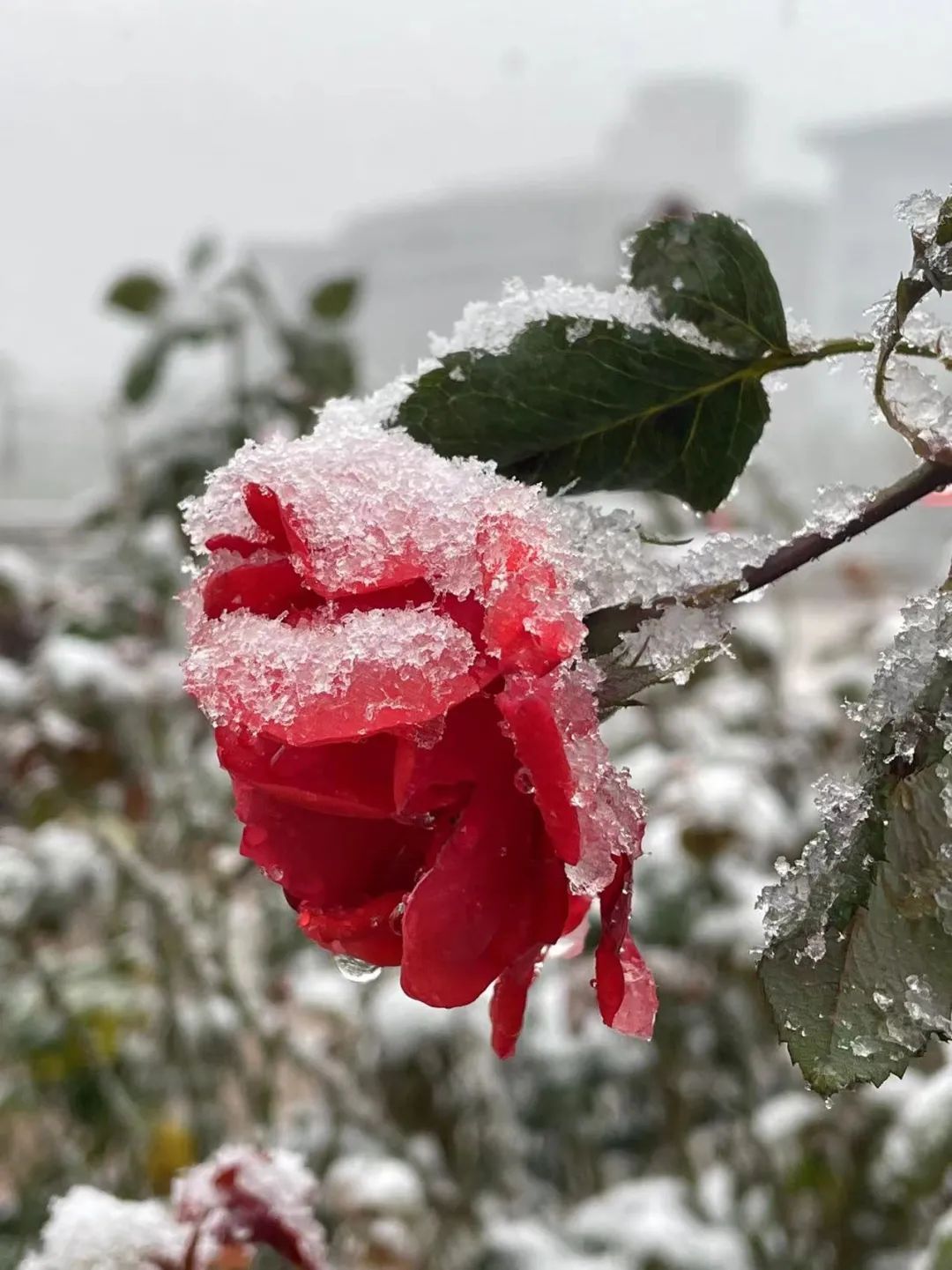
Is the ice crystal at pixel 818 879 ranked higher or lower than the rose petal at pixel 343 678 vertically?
lower

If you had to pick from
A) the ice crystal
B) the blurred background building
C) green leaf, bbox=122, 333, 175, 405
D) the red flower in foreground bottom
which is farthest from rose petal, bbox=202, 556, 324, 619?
the blurred background building

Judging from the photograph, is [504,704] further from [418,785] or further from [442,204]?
[442,204]

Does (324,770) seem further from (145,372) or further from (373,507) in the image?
(145,372)

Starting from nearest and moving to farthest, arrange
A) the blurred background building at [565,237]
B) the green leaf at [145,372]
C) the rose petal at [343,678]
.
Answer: the rose petal at [343,678], the green leaf at [145,372], the blurred background building at [565,237]

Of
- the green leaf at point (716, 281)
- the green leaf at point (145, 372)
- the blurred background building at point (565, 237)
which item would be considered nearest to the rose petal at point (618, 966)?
the green leaf at point (716, 281)

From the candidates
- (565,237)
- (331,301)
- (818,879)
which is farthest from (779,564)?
(565,237)

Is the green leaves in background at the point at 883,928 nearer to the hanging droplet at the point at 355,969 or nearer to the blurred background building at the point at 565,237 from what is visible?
the hanging droplet at the point at 355,969

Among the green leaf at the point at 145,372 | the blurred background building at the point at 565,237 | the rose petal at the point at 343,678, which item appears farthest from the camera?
the blurred background building at the point at 565,237

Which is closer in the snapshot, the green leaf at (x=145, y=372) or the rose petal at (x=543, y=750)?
the rose petal at (x=543, y=750)
